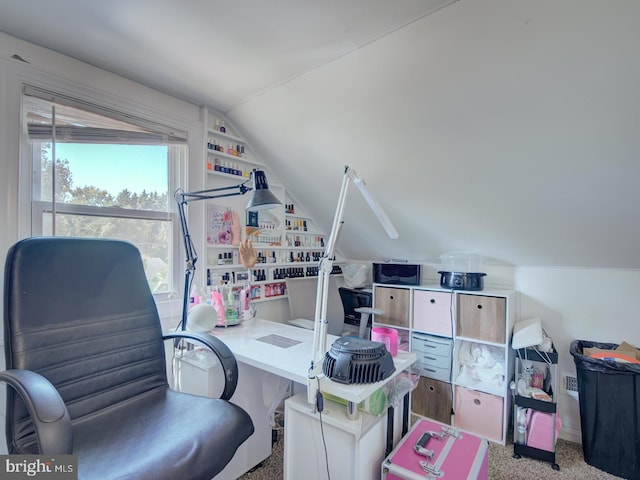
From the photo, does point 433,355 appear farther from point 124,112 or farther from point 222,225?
point 124,112

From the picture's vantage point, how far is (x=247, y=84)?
1.87 metres

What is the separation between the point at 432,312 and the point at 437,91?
1520mm

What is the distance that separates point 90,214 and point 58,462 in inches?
51.0

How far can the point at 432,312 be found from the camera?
2.33 metres

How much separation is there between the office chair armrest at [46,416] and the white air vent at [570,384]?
2722mm

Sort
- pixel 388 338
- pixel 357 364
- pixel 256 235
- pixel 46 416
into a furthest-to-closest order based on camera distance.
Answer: pixel 256 235 < pixel 388 338 < pixel 357 364 < pixel 46 416

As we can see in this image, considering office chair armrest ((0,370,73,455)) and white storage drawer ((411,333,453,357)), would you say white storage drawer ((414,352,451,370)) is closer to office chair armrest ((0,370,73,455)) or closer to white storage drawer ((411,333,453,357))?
white storage drawer ((411,333,453,357))

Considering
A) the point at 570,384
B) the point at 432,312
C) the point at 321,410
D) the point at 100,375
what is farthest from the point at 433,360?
the point at 100,375

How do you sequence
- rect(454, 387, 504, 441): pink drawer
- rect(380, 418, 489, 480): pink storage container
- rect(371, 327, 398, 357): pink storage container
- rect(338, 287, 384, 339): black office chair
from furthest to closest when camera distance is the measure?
rect(338, 287, 384, 339): black office chair
rect(454, 387, 504, 441): pink drawer
rect(371, 327, 398, 357): pink storage container
rect(380, 418, 489, 480): pink storage container

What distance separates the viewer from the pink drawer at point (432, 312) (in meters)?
2.27

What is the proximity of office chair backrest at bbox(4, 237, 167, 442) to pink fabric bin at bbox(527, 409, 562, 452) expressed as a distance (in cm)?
210

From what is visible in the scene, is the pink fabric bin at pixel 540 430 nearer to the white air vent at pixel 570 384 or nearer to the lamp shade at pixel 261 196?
the white air vent at pixel 570 384

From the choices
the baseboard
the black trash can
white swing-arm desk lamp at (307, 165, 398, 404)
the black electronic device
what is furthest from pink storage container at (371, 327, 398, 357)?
the baseboard

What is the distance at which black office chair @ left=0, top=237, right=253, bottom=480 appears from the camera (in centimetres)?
91
